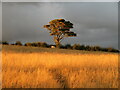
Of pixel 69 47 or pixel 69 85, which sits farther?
pixel 69 47

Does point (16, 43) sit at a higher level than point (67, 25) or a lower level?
lower

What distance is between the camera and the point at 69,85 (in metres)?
4.13

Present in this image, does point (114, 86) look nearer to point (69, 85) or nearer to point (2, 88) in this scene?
point (69, 85)

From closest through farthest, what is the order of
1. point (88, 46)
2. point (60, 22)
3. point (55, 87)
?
1. point (55, 87)
2. point (88, 46)
3. point (60, 22)

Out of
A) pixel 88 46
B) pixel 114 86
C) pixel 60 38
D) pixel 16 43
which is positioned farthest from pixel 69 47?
pixel 114 86

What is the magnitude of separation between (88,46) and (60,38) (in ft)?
26.7

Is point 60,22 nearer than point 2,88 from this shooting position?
No

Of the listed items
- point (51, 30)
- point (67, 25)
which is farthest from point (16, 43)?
point (67, 25)

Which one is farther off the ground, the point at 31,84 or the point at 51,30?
the point at 51,30

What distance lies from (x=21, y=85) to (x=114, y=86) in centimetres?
239

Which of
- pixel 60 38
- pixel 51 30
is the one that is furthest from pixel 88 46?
pixel 51 30

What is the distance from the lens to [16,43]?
28734 millimetres

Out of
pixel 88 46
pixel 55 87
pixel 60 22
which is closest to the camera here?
pixel 55 87

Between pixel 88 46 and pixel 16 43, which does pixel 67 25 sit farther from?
pixel 16 43
